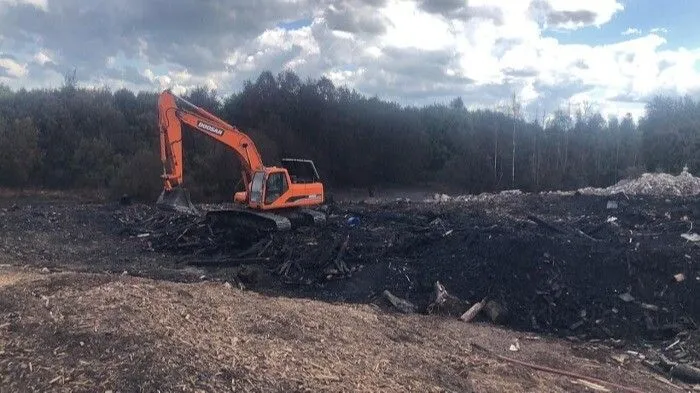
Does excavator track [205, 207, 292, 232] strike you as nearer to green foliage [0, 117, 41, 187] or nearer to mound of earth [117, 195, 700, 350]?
mound of earth [117, 195, 700, 350]

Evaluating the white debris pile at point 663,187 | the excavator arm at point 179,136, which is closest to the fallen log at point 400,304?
the excavator arm at point 179,136

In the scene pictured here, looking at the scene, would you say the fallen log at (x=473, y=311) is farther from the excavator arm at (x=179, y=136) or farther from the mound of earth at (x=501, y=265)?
the excavator arm at (x=179, y=136)

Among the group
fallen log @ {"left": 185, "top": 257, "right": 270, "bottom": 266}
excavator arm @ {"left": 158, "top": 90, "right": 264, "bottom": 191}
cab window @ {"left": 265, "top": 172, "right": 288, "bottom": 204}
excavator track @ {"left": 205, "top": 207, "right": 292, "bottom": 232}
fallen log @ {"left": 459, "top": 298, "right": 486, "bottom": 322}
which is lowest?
fallen log @ {"left": 459, "top": 298, "right": 486, "bottom": 322}

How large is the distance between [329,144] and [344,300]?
2248 cm

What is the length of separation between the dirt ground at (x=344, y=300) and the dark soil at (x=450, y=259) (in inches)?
1.5

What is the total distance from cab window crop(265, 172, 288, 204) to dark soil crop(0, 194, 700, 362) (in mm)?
1086

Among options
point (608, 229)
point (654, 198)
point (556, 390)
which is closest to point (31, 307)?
point (556, 390)

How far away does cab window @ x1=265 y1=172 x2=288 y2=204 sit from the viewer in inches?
615

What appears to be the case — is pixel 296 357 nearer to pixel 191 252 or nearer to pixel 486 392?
pixel 486 392

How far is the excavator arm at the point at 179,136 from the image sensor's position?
16.4 metres

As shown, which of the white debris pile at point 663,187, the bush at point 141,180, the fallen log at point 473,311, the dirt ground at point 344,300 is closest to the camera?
the dirt ground at point 344,300

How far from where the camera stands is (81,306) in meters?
5.52

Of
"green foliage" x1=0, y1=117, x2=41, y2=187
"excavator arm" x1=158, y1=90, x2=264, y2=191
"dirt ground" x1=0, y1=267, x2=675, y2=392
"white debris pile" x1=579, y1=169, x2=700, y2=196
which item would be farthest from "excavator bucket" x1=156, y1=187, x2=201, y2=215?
"green foliage" x1=0, y1=117, x2=41, y2=187

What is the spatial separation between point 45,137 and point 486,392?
1234 inches
